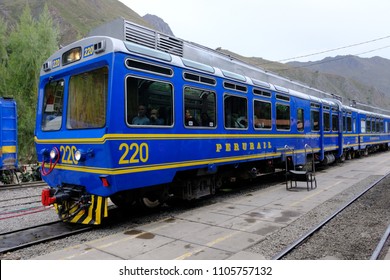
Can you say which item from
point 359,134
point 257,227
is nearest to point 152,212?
point 257,227

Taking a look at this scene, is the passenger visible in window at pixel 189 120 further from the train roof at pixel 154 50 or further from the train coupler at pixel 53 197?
the train coupler at pixel 53 197

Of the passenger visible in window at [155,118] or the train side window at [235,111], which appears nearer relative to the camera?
the passenger visible in window at [155,118]

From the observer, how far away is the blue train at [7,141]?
11.4 m

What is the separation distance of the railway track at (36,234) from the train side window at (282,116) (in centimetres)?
648

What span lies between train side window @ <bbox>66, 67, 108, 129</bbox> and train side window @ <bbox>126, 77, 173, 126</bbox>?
1.36 ft

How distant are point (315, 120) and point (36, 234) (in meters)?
11.0

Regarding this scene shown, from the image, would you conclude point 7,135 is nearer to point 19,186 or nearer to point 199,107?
point 19,186

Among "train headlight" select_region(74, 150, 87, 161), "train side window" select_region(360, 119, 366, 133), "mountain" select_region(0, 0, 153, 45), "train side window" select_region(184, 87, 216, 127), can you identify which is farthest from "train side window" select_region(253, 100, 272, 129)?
"mountain" select_region(0, 0, 153, 45)

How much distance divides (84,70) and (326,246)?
16.0ft

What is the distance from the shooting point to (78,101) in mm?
5836

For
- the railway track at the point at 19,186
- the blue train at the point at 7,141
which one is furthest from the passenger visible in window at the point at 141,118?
the blue train at the point at 7,141

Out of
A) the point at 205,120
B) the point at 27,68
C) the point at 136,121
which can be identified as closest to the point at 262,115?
the point at 205,120

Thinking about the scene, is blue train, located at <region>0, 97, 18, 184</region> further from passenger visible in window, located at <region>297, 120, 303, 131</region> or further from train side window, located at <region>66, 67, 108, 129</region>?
passenger visible in window, located at <region>297, 120, 303, 131</region>
